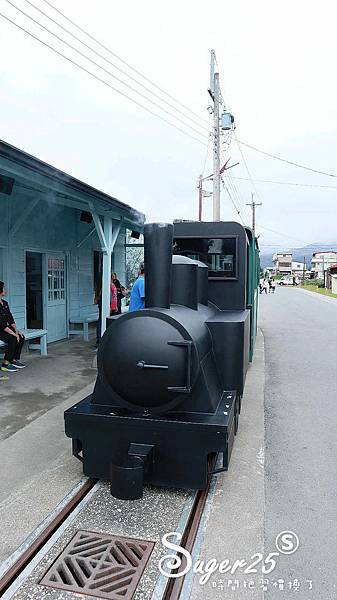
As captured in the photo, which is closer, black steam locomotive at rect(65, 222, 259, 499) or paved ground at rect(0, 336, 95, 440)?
black steam locomotive at rect(65, 222, 259, 499)

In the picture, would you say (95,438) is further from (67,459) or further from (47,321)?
(47,321)

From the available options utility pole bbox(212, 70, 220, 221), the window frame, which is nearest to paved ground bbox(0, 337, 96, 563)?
the window frame

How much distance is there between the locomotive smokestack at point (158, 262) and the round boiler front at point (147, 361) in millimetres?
199

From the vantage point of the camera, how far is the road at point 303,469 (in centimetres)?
266

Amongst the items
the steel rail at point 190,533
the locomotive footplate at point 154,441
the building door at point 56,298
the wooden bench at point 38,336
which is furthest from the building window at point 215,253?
the building door at point 56,298

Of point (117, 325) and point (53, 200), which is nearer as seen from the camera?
point (117, 325)

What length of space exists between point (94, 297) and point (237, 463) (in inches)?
347

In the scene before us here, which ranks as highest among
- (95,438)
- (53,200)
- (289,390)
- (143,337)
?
(53,200)

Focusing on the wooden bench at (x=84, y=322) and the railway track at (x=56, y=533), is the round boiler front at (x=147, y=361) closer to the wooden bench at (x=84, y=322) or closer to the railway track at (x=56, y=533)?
the railway track at (x=56, y=533)

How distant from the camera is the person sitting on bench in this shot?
290 inches

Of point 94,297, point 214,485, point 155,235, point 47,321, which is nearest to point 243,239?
point 155,235

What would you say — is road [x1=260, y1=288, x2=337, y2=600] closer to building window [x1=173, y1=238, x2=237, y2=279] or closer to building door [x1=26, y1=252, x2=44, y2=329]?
building window [x1=173, y1=238, x2=237, y2=279]

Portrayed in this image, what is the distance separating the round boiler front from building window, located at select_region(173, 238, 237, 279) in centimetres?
179

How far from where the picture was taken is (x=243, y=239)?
507 centimetres
